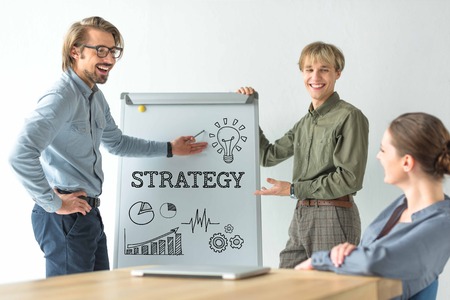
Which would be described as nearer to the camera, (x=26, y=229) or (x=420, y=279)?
(x=420, y=279)

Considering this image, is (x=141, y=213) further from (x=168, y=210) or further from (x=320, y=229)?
(x=320, y=229)

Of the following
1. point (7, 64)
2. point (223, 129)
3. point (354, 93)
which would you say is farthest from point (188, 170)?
point (7, 64)

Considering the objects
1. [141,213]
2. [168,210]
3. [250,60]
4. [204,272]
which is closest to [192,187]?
[168,210]

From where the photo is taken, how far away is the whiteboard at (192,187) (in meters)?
3.03

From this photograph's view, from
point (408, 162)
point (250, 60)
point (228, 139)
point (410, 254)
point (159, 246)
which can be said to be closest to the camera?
point (410, 254)

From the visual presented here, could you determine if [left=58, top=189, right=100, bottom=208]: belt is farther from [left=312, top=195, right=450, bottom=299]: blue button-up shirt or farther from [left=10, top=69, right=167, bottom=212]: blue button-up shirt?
[left=312, top=195, right=450, bottom=299]: blue button-up shirt

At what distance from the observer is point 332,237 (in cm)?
281

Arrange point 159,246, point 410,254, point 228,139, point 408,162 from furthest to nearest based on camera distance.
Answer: point 228,139
point 159,246
point 408,162
point 410,254

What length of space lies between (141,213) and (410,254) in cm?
176

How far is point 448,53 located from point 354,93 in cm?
52

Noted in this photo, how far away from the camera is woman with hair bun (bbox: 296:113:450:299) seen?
152 centimetres

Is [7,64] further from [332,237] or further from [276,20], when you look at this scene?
[332,237]

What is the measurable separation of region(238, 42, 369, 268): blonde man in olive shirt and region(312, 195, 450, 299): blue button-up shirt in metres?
1.13

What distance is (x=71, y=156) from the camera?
2.57 m
